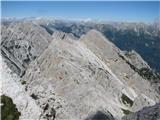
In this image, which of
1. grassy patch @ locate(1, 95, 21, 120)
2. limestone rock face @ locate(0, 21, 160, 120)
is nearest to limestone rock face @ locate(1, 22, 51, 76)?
limestone rock face @ locate(0, 21, 160, 120)

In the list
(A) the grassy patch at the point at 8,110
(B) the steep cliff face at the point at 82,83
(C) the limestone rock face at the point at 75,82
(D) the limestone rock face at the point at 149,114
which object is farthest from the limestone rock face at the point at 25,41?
(A) the grassy patch at the point at 8,110

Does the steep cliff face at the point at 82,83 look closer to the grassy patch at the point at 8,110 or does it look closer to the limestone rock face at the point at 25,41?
the grassy patch at the point at 8,110

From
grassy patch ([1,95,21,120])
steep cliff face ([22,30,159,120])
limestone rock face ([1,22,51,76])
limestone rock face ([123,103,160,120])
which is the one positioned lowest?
limestone rock face ([1,22,51,76])

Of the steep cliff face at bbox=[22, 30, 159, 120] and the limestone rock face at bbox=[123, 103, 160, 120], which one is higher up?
the limestone rock face at bbox=[123, 103, 160, 120]

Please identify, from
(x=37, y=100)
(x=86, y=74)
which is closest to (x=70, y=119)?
(x=37, y=100)

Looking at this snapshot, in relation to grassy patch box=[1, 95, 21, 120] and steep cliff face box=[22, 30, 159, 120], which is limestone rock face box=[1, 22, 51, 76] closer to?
steep cliff face box=[22, 30, 159, 120]

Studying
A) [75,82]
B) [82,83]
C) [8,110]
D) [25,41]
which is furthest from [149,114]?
[25,41]

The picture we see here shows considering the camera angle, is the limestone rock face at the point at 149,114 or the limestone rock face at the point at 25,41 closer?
the limestone rock face at the point at 149,114

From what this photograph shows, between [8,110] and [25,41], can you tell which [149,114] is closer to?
[8,110]
